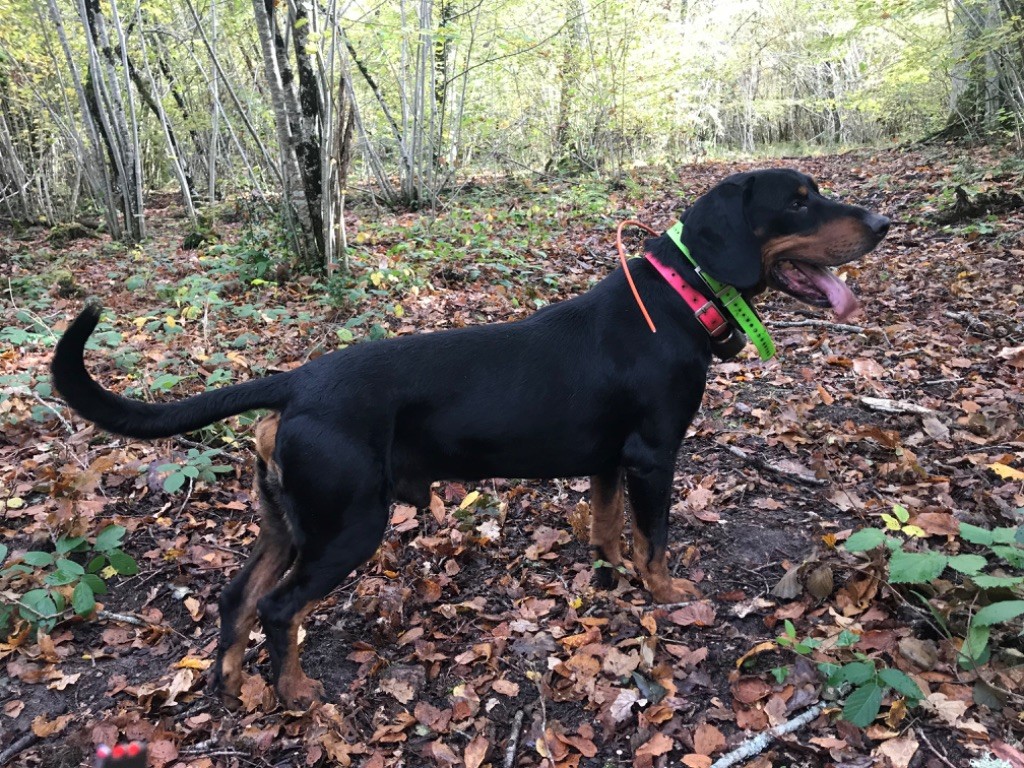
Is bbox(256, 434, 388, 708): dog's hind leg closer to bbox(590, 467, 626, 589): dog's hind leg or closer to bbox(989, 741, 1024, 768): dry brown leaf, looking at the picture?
bbox(590, 467, 626, 589): dog's hind leg

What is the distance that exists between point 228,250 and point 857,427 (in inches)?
339

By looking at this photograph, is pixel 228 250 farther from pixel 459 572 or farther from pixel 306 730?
pixel 306 730

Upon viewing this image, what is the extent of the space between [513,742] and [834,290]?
246cm

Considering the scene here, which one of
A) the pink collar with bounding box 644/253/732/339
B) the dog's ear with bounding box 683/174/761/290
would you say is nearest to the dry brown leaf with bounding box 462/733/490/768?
the pink collar with bounding box 644/253/732/339

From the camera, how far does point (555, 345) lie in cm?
309

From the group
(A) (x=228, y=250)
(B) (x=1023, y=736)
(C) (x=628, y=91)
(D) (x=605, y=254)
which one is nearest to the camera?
(B) (x=1023, y=736)

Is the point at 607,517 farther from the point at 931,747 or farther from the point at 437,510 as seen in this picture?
the point at 931,747

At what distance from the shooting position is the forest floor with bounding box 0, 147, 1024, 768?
102 inches

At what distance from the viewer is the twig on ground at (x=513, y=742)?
2.61 m

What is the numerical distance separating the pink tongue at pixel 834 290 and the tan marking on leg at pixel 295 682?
8.84ft

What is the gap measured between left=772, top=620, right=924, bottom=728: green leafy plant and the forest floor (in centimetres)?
1

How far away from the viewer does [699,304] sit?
3.09 m

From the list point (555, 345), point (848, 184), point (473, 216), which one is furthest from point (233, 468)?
point (848, 184)

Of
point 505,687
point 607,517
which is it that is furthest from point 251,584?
point 607,517
